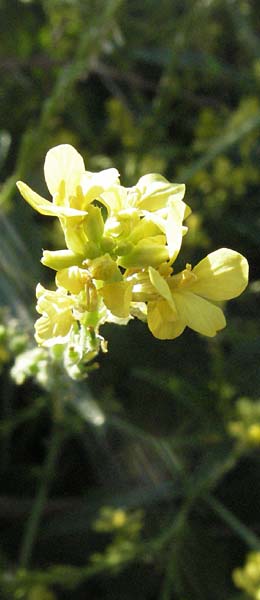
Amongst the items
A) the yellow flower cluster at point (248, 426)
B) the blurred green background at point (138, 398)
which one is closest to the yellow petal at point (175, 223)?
the blurred green background at point (138, 398)

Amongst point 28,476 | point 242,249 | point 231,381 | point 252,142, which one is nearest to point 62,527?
point 28,476

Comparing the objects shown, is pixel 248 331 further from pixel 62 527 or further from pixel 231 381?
pixel 62 527

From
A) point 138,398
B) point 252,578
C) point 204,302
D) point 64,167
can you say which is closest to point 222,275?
point 204,302

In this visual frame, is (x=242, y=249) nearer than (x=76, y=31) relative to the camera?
Yes

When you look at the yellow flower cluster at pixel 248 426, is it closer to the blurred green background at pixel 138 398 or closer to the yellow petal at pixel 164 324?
the blurred green background at pixel 138 398

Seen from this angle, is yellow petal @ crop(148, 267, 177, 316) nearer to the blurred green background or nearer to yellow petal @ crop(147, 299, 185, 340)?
yellow petal @ crop(147, 299, 185, 340)

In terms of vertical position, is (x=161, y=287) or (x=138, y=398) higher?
(x=138, y=398)

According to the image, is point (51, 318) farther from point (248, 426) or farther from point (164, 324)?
point (248, 426)
